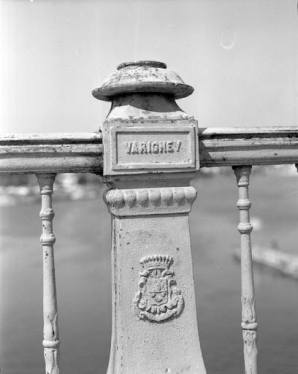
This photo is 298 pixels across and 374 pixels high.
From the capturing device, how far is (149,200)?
2.04 metres

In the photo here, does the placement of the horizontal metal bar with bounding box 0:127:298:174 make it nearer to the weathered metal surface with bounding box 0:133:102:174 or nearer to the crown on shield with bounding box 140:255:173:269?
the weathered metal surface with bounding box 0:133:102:174

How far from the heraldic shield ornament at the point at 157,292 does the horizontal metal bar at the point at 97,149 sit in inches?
16.6

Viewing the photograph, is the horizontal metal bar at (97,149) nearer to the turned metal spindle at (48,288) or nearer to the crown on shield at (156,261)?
the turned metal spindle at (48,288)

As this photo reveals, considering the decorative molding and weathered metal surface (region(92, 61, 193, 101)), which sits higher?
weathered metal surface (region(92, 61, 193, 101))

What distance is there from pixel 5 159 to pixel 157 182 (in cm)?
58

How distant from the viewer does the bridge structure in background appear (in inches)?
78.3

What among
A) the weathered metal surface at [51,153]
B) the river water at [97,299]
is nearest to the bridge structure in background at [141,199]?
the weathered metal surface at [51,153]

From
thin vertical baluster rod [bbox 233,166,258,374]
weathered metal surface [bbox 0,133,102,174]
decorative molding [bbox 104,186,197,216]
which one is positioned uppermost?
weathered metal surface [bbox 0,133,102,174]

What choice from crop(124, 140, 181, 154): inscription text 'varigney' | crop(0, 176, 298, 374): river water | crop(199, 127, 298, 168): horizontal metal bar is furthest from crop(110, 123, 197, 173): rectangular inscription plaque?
crop(0, 176, 298, 374): river water

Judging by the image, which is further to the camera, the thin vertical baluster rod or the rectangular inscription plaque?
the thin vertical baluster rod

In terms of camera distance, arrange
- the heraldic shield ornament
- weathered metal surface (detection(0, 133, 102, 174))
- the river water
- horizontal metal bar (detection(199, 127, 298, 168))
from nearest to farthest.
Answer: weathered metal surface (detection(0, 133, 102, 174)) → the heraldic shield ornament → horizontal metal bar (detection(199, 127, 298, 168)) → the river water

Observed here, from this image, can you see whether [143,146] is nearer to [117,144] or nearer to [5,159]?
[117,144]

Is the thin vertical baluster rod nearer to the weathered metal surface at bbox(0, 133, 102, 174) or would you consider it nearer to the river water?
the river water

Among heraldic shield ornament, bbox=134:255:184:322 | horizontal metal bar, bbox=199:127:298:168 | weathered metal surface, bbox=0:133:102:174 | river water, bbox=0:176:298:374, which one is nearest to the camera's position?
weathered metal surface, bbox=0:133:102:174
